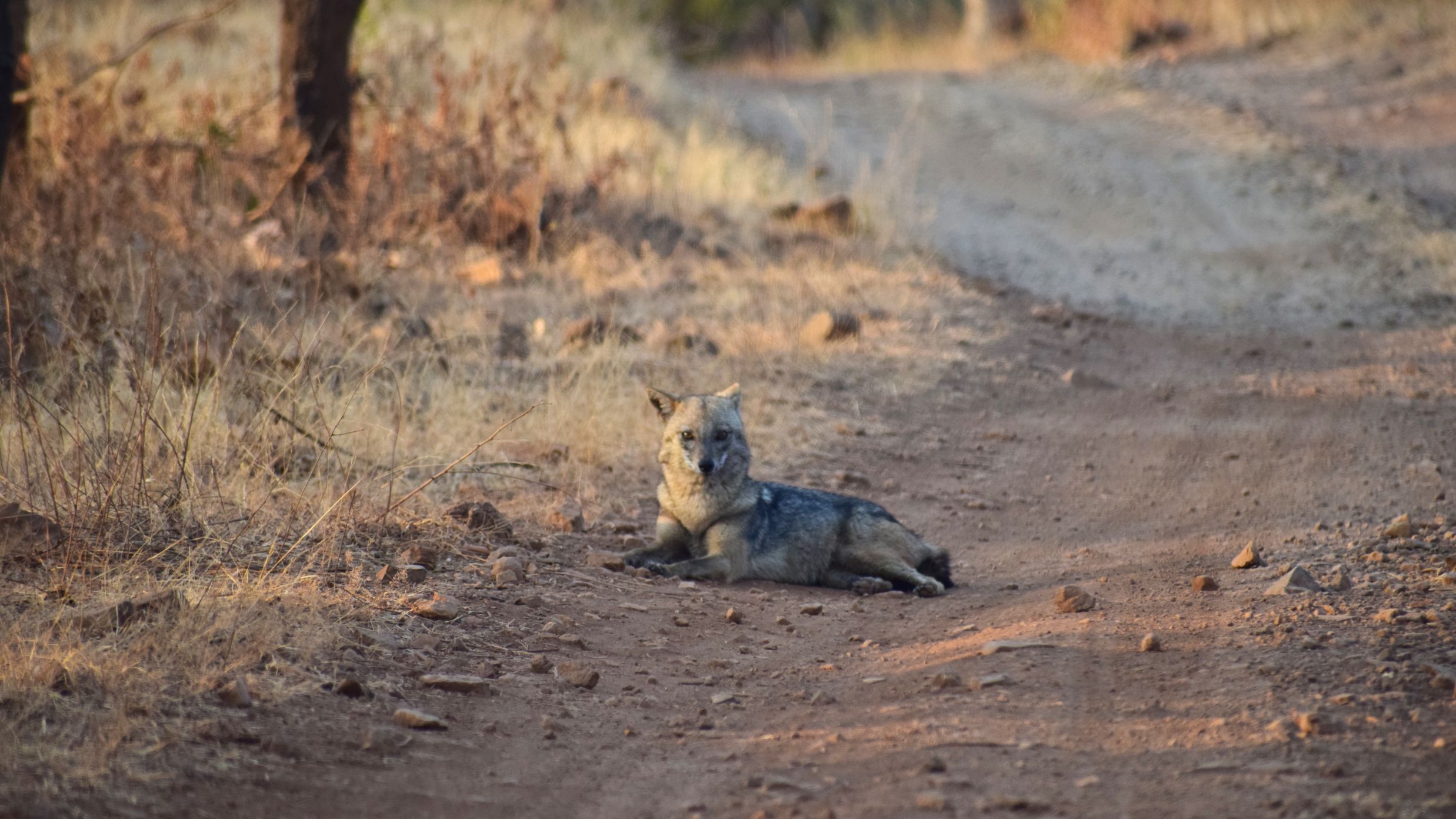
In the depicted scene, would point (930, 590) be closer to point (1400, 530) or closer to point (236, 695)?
point (1400, 530)

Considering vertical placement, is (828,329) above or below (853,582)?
above

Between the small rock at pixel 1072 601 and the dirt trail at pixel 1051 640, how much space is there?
0.23 feet

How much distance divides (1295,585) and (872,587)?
1.90 m

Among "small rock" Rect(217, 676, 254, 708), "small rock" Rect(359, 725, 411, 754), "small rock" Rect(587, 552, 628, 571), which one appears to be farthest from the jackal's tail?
"small rock" Rect(217, 676, 254, 708)

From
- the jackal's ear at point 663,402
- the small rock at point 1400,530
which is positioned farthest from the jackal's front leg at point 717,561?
the small rock at point 1400,530

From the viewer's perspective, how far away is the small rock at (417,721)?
13.1 ft

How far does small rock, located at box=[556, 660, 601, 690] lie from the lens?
177 inches

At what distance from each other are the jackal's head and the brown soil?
2.01 ft

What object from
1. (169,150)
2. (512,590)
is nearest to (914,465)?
(512,590)

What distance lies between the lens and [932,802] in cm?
337

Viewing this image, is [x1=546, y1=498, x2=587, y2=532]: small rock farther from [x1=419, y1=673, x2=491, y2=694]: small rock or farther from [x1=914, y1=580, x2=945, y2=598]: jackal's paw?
[x1=419, y1=673, x2=491, y2=694]: small rock

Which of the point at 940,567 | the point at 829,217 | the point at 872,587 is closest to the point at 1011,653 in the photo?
the point at 940,567

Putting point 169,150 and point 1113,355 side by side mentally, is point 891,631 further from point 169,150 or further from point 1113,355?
point 169,150

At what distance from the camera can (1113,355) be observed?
10.6m
